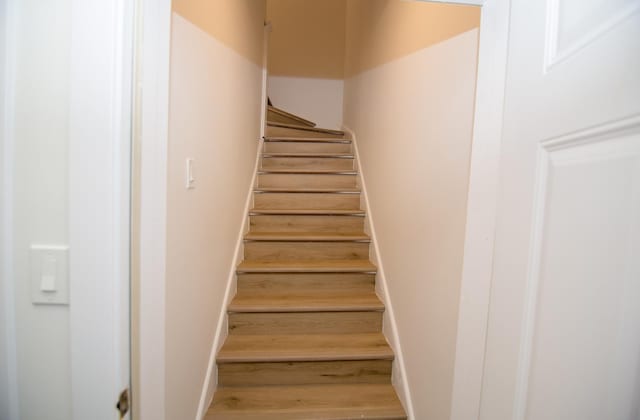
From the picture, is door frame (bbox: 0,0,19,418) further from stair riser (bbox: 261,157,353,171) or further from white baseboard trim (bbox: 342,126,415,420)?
stair riser (bbox: 261,157,353,171)

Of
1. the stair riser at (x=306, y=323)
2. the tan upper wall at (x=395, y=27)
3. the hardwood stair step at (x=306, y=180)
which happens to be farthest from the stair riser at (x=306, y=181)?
the stair riser at (x=306, y=323)

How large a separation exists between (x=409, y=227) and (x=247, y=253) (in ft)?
4.16

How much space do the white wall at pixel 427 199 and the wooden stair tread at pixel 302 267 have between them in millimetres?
195

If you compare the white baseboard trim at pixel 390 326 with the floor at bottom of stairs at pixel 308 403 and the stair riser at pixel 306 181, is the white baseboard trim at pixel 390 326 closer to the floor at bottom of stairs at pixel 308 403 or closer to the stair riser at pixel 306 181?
the floor at bottom of stairs at pixel 308 403

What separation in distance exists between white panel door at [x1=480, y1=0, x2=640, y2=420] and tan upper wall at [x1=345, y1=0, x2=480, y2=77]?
0.61 m

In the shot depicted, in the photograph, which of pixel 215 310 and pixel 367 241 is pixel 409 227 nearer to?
pixel 367 241

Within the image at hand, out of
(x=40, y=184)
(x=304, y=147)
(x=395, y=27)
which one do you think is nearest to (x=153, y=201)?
(x=40, y=184)

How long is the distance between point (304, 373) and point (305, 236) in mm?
1000

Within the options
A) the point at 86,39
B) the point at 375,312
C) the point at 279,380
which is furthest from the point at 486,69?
the point at 279,380

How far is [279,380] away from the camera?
1933 millimetres

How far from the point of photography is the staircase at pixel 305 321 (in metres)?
1.82

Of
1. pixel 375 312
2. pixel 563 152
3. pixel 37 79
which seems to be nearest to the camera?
pixel 563 152

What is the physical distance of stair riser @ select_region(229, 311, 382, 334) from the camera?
214 cm

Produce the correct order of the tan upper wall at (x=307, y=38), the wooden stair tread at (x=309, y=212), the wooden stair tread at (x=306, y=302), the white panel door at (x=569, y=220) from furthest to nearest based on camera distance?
the tan upper wall at (x=307, y=38) → the wooden stair tread at (x=309, y=212) → the wooden stair tread at (x=306, y=302) → the white panel door at (x=569, y=220)
